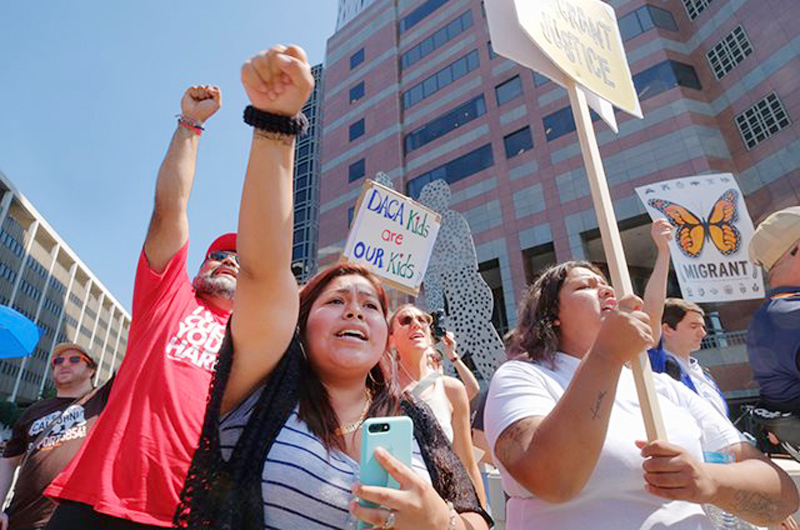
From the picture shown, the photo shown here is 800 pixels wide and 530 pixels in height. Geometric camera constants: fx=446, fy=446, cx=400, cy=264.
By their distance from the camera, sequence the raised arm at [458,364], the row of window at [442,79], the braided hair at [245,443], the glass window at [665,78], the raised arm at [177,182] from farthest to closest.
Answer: the row of window at [442,79] → the glass window at [665,78] → the raised arm at [458,364] → the raised arm at [177,182] → the braided hair at [245,443]

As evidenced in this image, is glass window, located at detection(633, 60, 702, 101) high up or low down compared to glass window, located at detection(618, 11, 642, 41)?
down

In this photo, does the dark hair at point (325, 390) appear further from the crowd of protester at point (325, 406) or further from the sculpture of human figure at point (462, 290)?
the sculpture of human figure at point (462, 290)

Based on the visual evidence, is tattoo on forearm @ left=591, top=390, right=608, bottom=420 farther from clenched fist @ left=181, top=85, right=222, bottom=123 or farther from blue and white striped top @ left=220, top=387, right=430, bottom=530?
clenched fist @ left=181, top=85, right=222, bottom=123

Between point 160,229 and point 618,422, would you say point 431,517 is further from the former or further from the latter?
point 160,229

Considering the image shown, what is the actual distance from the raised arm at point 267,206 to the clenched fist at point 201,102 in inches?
35.4

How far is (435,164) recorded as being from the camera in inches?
→ 824

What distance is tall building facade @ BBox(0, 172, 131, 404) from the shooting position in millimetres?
42875

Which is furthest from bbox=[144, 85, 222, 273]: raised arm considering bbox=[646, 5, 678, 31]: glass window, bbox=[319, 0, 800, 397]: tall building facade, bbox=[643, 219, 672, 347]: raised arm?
bbox=[646, 5, 678, 31]: glass window

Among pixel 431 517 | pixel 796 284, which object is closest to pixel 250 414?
pixel 431 517

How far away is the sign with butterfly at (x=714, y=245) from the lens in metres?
5.04

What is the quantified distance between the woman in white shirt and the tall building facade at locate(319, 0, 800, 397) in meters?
14.4

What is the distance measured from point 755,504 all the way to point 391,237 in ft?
11.1

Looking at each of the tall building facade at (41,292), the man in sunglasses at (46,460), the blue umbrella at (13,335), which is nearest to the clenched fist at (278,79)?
the man in sunglasses at (46,460)

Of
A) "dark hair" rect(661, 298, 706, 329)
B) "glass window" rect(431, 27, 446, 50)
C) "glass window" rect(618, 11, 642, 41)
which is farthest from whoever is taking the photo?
"glass window" rect(431, 27, 446, 50)
